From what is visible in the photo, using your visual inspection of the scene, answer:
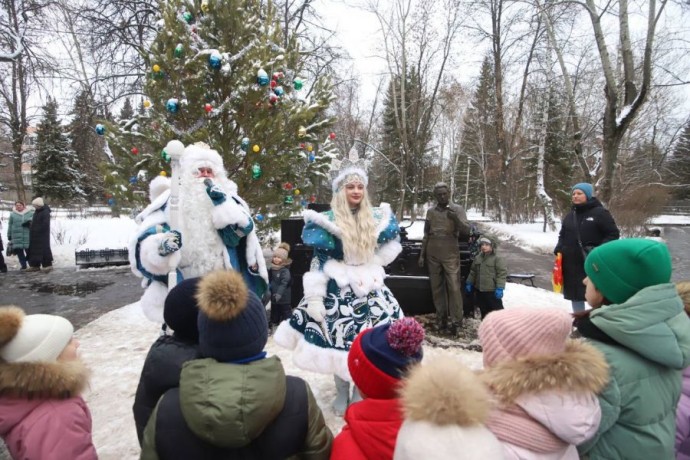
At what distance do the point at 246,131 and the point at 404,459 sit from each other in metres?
6.13

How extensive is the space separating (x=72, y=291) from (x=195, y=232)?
6.69 meters

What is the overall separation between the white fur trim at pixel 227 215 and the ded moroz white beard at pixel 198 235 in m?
0.09

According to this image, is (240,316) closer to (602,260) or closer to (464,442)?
(464,442)

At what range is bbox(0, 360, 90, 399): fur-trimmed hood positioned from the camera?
149 centimetres

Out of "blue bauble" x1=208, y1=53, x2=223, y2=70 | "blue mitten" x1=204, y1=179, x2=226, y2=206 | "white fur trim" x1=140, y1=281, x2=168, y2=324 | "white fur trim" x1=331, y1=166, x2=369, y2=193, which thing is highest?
"blue bauble" x1=208, y1=53, x2=223, y2=70

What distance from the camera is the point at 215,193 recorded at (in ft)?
9.65

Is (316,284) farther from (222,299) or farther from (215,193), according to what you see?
(222,299)

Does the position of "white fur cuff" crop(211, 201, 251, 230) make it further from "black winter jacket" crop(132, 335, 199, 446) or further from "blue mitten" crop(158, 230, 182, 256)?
"black winter jacket" crop(132, 335, 199, 446)

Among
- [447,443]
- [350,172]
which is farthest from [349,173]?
[447,443]

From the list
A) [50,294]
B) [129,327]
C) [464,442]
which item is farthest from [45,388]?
[50,294]

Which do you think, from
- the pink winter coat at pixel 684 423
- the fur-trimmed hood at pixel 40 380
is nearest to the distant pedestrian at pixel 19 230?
the fur-trimmed hood at pixel 40 380

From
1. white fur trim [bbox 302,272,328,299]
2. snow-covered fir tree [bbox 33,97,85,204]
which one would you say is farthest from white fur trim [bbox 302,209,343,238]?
snow-covered fir tree [bbox 33,97,85,204]

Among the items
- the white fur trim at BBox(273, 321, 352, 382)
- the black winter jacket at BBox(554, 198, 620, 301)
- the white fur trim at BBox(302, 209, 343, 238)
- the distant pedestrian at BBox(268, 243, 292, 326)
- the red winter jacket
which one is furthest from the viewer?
the distant pedestrian at BBox(268, 243, 292, 326)

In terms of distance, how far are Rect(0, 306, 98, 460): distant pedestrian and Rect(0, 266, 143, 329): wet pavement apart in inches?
190
